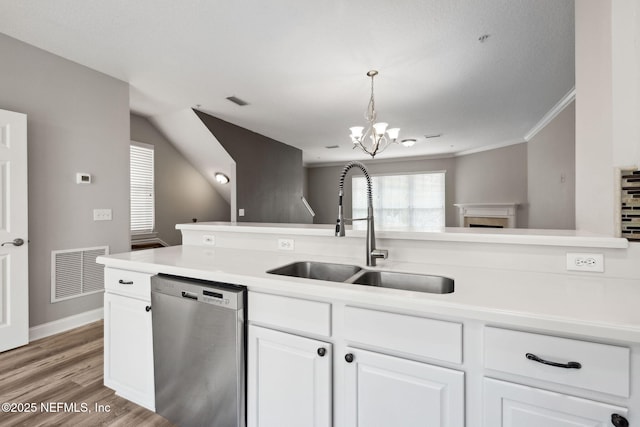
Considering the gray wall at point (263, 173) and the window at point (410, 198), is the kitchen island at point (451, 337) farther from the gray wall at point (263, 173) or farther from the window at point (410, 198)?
the window at point (410, 198)

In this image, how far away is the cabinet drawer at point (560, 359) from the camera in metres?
0.76

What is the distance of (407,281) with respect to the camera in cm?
139

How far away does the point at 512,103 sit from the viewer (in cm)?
403

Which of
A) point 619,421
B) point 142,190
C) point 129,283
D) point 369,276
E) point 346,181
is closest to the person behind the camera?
point 619,421

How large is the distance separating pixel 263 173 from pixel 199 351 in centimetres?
456

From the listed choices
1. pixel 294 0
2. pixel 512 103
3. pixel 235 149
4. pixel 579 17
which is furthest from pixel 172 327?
pixel 512 103

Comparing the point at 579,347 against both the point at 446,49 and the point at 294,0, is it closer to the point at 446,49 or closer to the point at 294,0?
the point at 294,0

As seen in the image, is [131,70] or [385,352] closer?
[385,352]

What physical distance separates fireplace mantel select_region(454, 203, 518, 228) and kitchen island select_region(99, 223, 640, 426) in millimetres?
5744

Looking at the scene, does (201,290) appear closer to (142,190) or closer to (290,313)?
(290,313)

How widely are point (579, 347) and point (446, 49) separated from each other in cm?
269

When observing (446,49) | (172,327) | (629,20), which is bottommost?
(172,327)

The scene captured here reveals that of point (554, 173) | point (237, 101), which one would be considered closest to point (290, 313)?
point (237, 101)

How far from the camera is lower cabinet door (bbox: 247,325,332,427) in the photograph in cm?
112
